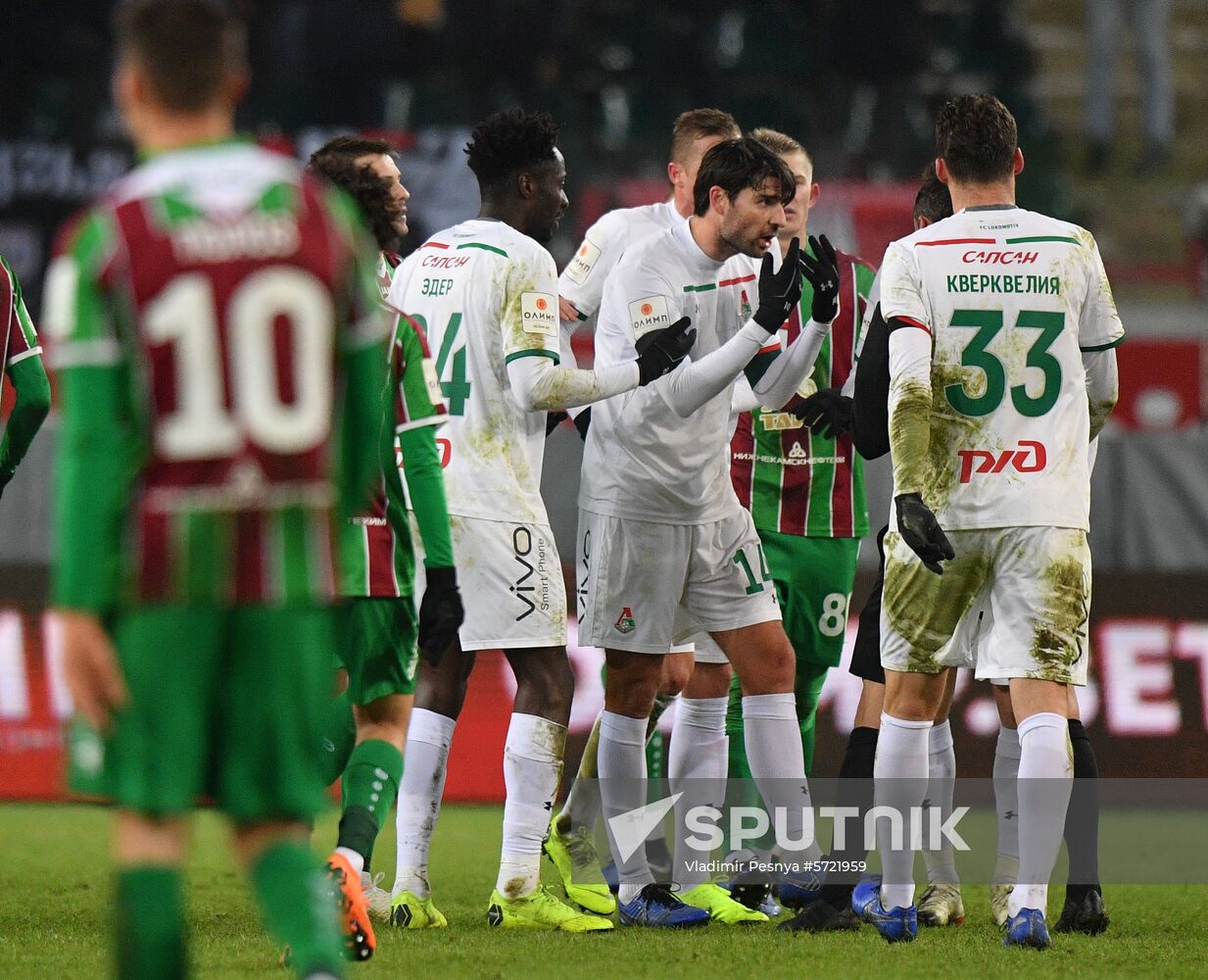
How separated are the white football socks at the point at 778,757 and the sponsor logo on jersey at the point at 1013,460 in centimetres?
100

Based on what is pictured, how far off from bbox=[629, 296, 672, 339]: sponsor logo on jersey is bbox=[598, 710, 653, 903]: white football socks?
1.19 metres

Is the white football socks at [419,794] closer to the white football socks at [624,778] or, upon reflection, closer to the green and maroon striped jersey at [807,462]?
the white football socks at [624,778]

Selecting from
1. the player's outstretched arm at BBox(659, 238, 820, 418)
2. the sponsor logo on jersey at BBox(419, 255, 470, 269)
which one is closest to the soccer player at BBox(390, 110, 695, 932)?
the sponsor logo on jersey at BBox(419, 255, 470, 269)

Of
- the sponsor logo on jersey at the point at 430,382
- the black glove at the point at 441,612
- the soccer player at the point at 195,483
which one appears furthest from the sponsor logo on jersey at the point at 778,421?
the soccer player at the point at 195,483

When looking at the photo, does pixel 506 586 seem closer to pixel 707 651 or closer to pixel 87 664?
pixel 707 651

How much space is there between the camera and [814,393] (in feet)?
19.7

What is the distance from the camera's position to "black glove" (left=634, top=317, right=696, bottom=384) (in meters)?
5.24

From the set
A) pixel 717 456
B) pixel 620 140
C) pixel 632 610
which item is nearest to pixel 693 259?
pixel 717 456

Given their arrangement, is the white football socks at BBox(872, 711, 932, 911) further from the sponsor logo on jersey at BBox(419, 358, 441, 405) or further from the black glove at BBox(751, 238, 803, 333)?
the sponsor logo on jersey at BBox(419, 358, 441, 405)

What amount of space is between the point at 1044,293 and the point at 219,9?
8.73 feet

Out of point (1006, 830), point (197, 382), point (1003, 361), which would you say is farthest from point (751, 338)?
point (197, 382)

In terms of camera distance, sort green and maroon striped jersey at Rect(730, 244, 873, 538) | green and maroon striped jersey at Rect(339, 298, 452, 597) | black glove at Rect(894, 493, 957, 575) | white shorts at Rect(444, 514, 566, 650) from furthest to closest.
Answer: green and maroon striped jersey at Rect(730, 244, 873, 538), white shorts at Rect(444, 514, 566, 650), black glove at Rect(894, 493, 957, 575), green and maroon striped jersey at Rect(339, 298, 452, 597)

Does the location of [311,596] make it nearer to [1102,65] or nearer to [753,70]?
[753,70]

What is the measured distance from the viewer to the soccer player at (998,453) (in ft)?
15.9
